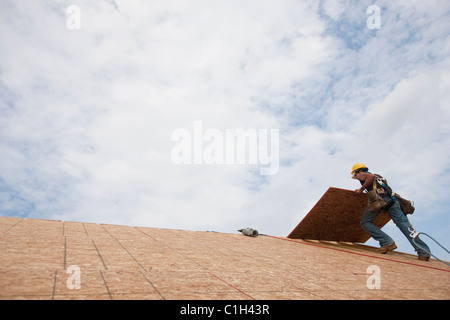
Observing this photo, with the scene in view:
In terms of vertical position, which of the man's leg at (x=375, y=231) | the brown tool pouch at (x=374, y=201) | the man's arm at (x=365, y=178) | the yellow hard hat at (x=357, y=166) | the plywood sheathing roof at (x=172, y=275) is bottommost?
the plywood sheathing roof at (x=172, y=275)

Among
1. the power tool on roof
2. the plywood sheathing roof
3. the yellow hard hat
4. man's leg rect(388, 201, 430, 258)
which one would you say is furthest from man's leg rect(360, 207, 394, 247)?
the power tool on roof

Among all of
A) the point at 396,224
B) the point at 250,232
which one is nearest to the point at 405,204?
the point at 396,224

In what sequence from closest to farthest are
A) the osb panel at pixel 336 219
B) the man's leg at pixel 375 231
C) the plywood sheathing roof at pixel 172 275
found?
the plywood sheathing roof at pixel 172 275, the man's leg at pixel 375 231, the osb panel at pixel 336 219

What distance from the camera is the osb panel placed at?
7.18m

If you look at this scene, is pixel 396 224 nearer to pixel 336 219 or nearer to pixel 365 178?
pixel 365 178

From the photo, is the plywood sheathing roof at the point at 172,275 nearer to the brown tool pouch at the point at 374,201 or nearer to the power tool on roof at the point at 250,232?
the brown tool pouch at the point at 374,201

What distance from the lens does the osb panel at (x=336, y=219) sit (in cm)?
718

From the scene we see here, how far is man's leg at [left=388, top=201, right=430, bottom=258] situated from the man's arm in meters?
0.73

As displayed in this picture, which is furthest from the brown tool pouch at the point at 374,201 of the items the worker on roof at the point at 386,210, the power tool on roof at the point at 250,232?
the power tool on roof at the point at 250,232

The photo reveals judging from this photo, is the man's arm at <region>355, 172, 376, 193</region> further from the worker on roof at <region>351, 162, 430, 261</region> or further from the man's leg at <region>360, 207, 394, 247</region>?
the man's leg at <region>360, 207, 394, 247</region>

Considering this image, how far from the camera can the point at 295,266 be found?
4262 mm

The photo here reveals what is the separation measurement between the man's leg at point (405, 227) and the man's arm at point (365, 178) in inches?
28.7

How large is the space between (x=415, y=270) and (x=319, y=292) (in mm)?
2918
